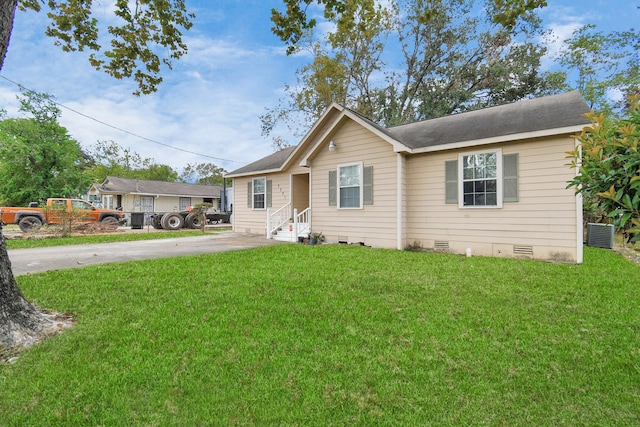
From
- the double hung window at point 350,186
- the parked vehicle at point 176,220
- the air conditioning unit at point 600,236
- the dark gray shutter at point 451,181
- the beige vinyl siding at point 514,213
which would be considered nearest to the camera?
the beige vinyl siding at point 514,213

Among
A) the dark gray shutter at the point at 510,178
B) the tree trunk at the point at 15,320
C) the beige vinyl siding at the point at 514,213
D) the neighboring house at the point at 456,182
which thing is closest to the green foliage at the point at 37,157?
the neighboring house at the point at 456,182

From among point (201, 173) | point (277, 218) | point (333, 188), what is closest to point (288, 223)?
point (277, 218)

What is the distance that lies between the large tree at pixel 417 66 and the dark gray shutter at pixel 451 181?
13244 millimetres

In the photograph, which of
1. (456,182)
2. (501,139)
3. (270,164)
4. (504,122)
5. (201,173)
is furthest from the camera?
(201,173)

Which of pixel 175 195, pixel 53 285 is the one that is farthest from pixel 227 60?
pixel 175 195

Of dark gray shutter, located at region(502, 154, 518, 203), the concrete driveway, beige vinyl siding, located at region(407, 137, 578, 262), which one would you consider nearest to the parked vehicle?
the concrete driveway

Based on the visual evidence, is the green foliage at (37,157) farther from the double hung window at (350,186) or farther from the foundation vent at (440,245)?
the foundation vent at (440,245)

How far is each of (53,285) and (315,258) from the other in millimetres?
4604

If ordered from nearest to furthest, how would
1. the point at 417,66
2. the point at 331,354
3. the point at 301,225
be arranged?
the point at 331,354 < the point at 301,225 < the point at 417,66

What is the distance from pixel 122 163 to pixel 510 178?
46757 millimetres

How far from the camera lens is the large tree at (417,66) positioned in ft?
59.7

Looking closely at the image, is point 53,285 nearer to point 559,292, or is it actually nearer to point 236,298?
point 236,298

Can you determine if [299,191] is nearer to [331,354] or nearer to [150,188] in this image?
[331,354]

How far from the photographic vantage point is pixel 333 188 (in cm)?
982
